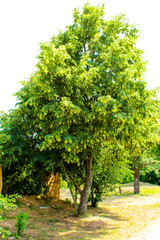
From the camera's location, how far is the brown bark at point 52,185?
1339cm

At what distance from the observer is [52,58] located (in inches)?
334

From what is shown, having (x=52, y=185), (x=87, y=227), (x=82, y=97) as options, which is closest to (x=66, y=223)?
(x=87, y=227)

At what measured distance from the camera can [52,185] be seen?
13.7m

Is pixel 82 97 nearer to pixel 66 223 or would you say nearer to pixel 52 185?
pixel 66 223

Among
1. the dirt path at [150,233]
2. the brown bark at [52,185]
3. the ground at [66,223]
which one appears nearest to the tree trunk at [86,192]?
the ground at [66,223]

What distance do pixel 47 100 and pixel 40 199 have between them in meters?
6.29

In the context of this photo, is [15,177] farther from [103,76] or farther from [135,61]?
[135,61]

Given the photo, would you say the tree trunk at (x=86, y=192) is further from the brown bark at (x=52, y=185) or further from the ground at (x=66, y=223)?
the brown bark at (x=52, y=185)

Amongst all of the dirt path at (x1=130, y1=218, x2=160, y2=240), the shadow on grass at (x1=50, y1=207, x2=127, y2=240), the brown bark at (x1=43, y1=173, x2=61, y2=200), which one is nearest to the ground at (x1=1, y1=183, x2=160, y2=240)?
the shadow on grass at (x1=50, y1=207, x2=127, y2=240)

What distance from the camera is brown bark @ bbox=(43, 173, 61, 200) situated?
1339 centimetres

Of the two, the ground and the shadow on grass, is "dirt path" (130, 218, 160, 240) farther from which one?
the shadow on grass

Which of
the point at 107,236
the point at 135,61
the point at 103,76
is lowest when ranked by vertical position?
the point at 107,236

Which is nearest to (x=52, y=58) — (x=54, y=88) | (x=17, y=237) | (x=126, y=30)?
(x=54, y=88)

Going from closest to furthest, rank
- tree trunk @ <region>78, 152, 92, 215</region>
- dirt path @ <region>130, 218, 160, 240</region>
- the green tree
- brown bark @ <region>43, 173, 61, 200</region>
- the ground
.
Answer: dirt path @ <region>130, 218, 160, 240</region> → the ground → the green tree → tree trunk @ <region>78, 152, 92, 215</region> → brown bark @ <region>43, 173, 61, 200</region>
